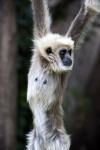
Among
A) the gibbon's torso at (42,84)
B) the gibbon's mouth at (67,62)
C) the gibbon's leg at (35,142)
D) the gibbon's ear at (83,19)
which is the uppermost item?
the gibbon's ear at (83,19)

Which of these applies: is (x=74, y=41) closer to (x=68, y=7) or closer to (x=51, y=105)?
(x=51, y=105)

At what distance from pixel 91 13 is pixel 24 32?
4.93 m

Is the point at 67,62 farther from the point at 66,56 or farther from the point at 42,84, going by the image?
the point at 42,84

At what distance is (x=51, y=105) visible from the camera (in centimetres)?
931

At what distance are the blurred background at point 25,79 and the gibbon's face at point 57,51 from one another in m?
1.99

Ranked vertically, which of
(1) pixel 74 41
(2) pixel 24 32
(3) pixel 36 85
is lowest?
(3) pixel 36 85

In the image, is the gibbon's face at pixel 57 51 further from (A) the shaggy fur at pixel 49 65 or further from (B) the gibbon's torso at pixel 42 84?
(B) the gibbon's torso at pixel 42 84

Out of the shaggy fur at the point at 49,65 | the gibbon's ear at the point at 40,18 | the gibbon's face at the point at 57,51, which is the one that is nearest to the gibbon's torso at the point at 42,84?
the shaggy fur at the point at 49,65

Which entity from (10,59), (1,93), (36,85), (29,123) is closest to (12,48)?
(10,59)

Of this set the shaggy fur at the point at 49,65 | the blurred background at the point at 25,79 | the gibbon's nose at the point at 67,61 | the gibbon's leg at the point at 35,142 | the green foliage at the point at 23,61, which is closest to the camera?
the gibbon's nose at the point at 67,61

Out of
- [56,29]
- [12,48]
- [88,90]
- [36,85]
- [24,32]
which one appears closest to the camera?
[36,85]

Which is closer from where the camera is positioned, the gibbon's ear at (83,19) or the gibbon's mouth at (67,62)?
the gibbon's mouth at (67,62)

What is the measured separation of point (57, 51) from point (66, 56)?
213 millimetres

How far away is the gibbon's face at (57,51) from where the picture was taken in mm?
8883
